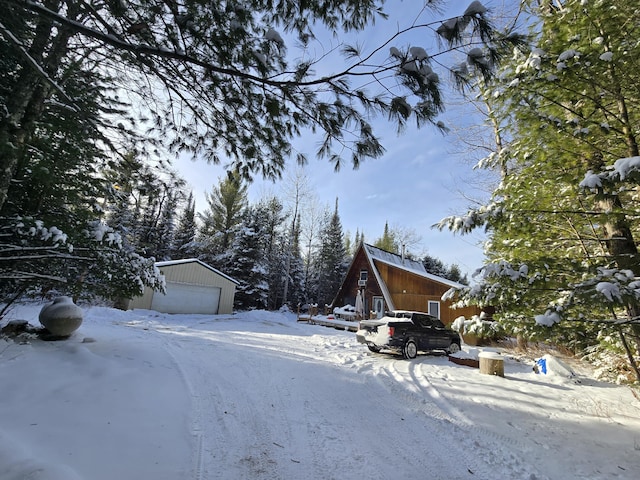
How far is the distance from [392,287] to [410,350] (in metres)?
→ 10.5

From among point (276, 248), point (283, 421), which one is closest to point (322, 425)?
point (283, 421)

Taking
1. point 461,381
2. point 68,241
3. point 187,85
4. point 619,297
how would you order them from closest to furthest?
point 619,297
point 187,85
point 68,241
point 461,381

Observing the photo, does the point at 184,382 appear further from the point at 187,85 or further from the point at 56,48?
the point at 56,48

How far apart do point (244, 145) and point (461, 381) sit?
6.70 m

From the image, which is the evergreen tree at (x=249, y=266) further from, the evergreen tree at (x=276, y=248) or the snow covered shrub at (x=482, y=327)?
the snow covered shrub at (x=482, y=327)

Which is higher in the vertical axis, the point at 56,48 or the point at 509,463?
the point at 56,48

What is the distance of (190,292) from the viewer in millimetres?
19688

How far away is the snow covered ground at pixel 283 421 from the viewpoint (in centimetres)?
290

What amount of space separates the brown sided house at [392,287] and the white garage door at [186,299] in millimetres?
9594

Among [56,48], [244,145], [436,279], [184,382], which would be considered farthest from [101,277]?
[436,279]

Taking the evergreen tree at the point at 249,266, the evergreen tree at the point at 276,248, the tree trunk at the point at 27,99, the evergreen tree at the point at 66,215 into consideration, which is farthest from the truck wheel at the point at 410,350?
the evergreen tree at the point at 276,248

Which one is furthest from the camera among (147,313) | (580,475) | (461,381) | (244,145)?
(147,313)

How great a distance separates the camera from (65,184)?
18.9ft

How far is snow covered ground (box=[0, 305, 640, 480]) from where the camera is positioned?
290 centimetres
